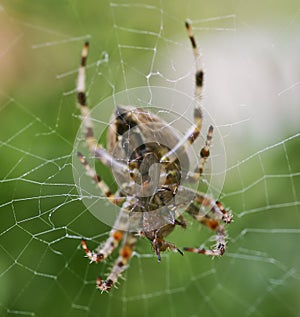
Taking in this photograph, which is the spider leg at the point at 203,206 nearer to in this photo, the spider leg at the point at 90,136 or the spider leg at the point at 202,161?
the spider leg at the point at 202,161

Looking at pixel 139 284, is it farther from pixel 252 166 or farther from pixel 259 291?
pixel 252 166

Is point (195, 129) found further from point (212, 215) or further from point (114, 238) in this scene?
point (114, 238)

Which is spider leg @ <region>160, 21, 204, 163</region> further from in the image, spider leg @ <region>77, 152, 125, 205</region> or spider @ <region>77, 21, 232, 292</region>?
spider leg @ <region>77, 152, 125, 205</region>

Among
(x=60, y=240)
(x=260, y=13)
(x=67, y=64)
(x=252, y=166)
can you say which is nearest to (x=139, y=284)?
(x=60, y=240)

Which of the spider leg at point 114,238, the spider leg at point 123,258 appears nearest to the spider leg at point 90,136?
the spider leg at point 114,238

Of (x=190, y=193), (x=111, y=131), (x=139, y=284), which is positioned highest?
(x=111, y=131)

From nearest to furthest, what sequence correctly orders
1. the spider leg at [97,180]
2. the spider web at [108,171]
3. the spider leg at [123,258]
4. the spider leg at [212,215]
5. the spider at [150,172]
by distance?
1. the spider at [150,172]
2. the spider leg at [97,180]
3. the spider leg at [212,215]
4. the spider leg at [123,258]
5. the spider web at [108,171]

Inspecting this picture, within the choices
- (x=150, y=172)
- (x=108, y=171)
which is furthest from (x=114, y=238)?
(x=150, y=172)
